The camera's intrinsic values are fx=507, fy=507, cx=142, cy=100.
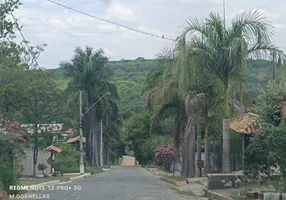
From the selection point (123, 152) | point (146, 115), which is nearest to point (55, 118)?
point (146, 115)

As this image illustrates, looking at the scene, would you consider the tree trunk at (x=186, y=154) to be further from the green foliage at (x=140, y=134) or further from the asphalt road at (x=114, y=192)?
the green foliage at (x=140, y=134)

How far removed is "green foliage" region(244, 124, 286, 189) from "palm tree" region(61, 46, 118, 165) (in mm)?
40749

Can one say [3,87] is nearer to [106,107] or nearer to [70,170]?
[70,170]

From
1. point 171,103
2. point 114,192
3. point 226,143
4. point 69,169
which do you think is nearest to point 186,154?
point 171,103

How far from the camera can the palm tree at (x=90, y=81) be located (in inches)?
2286

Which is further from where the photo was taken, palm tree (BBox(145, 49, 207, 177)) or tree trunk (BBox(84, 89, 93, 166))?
tree trunk (BBox(84, 89, 93, 166))

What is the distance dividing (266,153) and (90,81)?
4297cm

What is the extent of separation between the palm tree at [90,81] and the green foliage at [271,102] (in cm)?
3800

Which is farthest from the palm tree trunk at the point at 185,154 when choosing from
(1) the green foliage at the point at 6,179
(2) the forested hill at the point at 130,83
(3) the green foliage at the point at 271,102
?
(2) the forested hill at the point at 130,83

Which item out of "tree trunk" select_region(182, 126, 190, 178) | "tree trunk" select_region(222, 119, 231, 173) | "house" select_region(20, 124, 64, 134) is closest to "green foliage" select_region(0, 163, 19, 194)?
"tree trunk" select_region(222, 119, 231, 173)

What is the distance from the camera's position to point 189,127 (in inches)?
1225

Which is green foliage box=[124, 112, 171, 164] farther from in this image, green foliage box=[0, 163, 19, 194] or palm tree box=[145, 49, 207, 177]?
green foliage box=[0, 163, 19, 194]

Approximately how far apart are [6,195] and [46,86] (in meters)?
21.4

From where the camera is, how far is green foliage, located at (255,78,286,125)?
20859 millimetres
